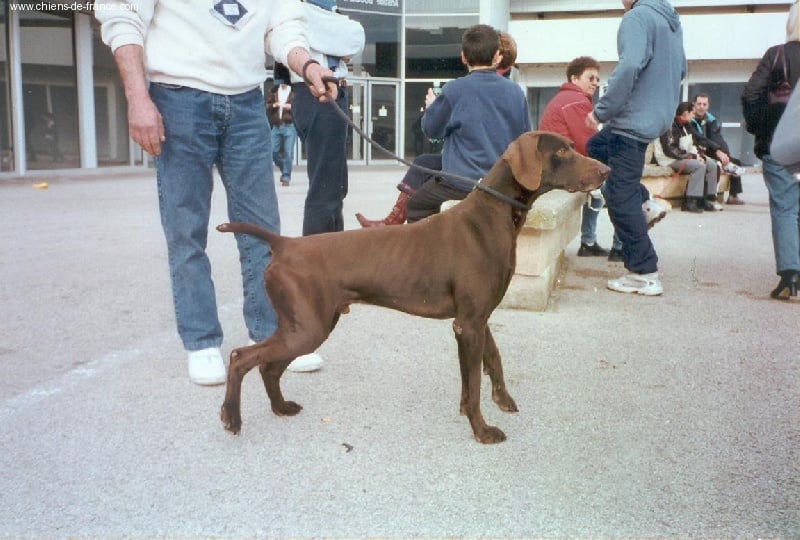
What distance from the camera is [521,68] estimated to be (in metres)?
26.7

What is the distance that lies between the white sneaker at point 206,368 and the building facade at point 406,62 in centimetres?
1357

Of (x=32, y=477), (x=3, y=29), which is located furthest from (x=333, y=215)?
(x=3, y=29)

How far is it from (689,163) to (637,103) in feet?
21.0

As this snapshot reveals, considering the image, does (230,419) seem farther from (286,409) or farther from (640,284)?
(640,284)

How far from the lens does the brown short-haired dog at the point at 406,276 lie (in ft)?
9.75

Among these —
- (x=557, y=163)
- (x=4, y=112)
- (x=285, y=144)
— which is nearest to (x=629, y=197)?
(x=557, y=163)

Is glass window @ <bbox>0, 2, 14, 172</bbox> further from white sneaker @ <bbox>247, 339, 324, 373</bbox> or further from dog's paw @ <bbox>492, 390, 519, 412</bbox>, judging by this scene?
dog's paw @ <bbox>492, 390, 519, 412</bbox>

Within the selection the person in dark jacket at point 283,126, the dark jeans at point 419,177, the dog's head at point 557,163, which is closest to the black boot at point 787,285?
the dark jeans at point 419,177

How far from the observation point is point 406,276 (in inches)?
119

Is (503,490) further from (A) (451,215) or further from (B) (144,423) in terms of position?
(B) (144,423)

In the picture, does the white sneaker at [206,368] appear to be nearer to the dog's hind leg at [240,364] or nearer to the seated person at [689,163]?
the dog's hind leg at [240,364]

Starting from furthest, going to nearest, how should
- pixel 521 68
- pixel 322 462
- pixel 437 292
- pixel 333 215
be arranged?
pixel 521 68 < pixel 333 215 < pixel 437 292 < pixel 322 462

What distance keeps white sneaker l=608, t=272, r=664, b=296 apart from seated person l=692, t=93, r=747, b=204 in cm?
758

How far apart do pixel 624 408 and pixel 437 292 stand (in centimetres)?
103
